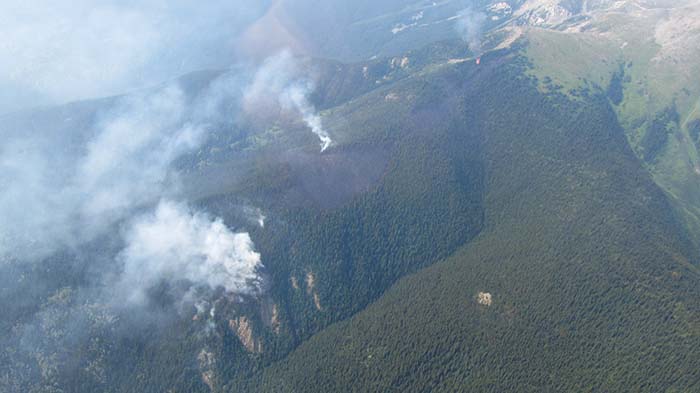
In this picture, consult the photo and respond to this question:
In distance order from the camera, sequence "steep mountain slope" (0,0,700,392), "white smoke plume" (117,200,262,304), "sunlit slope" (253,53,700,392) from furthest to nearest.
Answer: "white smoke plume" (117,200,262,304), "steep mountain slope" (0,0,700,392), "sunlit slope" (253,53,700,392)

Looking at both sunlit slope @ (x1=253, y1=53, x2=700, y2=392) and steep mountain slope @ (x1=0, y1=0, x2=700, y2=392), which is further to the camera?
steep mountain slope @ (x1=0, y1=0, x2=700, y2=392)

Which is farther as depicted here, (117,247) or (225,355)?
(117,247)

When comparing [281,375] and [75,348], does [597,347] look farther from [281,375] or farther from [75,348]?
[75,348]

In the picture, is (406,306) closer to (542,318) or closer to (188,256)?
(542,318)

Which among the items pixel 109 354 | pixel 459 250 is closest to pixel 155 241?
pixel 109 354

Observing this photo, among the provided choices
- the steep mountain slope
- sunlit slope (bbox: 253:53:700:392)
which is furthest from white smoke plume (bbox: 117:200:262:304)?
sunlit slope (bbox: 253:53:700:392)

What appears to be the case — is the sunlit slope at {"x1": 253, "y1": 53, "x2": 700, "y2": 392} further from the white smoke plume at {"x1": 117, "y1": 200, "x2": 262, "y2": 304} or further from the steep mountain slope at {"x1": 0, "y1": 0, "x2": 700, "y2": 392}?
the white smoke plume at {"x1": 117, "y1": 200, "x2": 262, "y2": 304}
